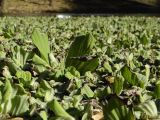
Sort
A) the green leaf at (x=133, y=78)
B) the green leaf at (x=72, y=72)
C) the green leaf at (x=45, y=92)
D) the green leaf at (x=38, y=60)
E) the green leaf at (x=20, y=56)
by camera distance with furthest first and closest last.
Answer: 1. the green leaf at (x=20, y=56)
2. the green leaf at (x=38, y=60)
3. the green leaf at (x=72, y=72)
4. the green leaf at (x=133, y=78)
5. the green leaf at (x=45, y=92)

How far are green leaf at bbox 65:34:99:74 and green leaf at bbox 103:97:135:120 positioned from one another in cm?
61

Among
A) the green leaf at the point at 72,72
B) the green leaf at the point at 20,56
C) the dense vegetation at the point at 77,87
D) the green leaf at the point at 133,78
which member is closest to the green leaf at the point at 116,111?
the dense vegetation at the point at 77,87

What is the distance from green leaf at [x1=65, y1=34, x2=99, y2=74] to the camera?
5.18 feet

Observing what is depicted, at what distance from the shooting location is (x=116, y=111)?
94 centimetres

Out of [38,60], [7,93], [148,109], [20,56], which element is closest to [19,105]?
[7,93]

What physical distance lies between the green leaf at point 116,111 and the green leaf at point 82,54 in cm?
61

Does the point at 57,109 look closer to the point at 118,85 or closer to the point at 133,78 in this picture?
the point at 118,85

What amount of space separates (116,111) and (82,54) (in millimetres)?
713

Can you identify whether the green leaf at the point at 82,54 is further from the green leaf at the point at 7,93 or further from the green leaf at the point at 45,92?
the green leaf at the point at 7,93

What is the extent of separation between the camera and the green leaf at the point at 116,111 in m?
0.94

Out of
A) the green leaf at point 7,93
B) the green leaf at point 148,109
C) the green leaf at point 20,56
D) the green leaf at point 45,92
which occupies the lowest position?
the green leaf at point 20,56

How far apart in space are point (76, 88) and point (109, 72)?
13.0 inches

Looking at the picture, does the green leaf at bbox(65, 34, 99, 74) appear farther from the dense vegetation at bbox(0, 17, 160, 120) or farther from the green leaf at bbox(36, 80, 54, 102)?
the green leaf at bbox(36, 80, 54, 102)

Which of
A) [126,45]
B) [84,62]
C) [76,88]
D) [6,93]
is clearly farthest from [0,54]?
[126,45]
